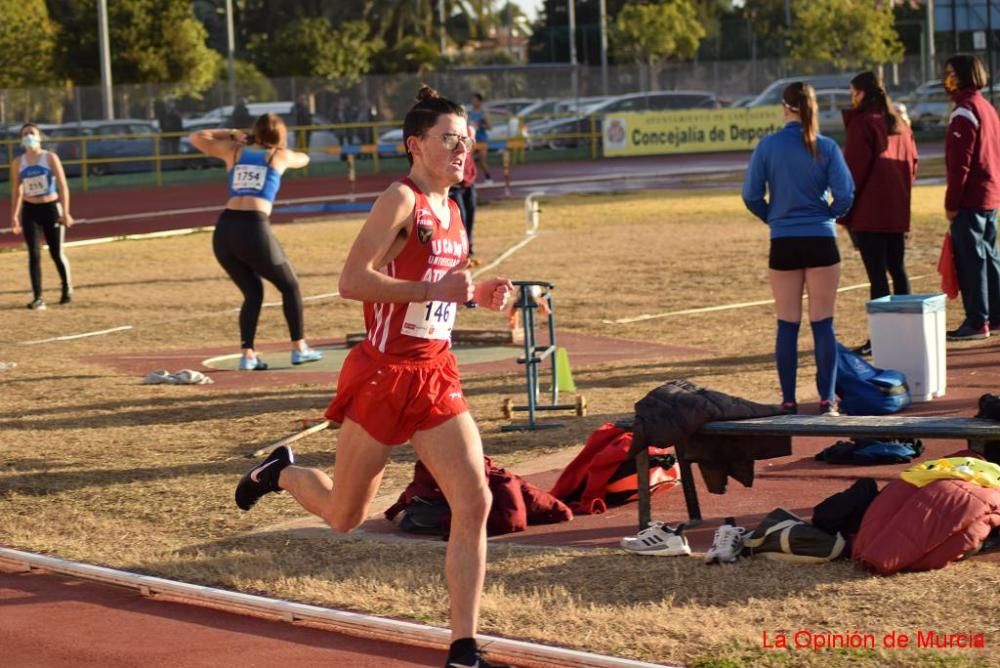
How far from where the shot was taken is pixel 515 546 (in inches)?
306

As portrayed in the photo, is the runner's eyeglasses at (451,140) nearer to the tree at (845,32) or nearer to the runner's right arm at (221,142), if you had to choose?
the runner's right arm at (221,142)

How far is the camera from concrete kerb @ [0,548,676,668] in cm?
595

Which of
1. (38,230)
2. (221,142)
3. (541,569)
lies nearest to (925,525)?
(541,569)

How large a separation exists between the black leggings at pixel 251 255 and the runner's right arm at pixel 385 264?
7131 millimetres

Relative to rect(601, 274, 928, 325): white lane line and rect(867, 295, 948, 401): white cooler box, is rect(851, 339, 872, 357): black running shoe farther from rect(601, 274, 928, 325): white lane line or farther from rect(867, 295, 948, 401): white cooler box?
rect(601, 274, 928, 325): white lane line

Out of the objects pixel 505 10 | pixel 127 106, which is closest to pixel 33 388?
pixel 127 106

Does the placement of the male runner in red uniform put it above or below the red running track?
above

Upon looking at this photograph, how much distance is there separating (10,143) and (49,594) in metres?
37.0

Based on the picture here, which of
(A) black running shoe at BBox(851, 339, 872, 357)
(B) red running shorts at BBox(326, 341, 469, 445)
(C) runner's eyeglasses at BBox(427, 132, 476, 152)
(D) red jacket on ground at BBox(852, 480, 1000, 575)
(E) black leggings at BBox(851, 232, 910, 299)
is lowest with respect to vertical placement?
(A) black running shoe at BBox(851, 339, 872, 357)

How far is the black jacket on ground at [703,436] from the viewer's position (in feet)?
25.3

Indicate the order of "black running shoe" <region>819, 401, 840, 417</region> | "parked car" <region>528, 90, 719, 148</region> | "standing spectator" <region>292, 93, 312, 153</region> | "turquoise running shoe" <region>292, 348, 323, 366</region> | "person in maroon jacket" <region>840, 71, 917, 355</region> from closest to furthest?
1. "black running shoe" <region>819, 401, 840, 417</region>
2. "person in maroon jacket" <region>840, 71, 917, 355</region>
3. "turquoise running shoe" <region>292, 348, 323, 366</region>
4. "standing spectator" <region>292, 93, 312, 153</region>
5. "parked car" <region>528, 90, 719, 148</region>

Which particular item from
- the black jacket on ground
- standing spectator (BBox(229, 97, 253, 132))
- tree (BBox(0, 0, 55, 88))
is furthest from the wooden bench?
tree (BBox(0, 0, 55, 88))

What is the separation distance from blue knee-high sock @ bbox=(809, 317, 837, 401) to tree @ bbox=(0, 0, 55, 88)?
1678 inches

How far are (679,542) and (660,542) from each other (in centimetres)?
9
